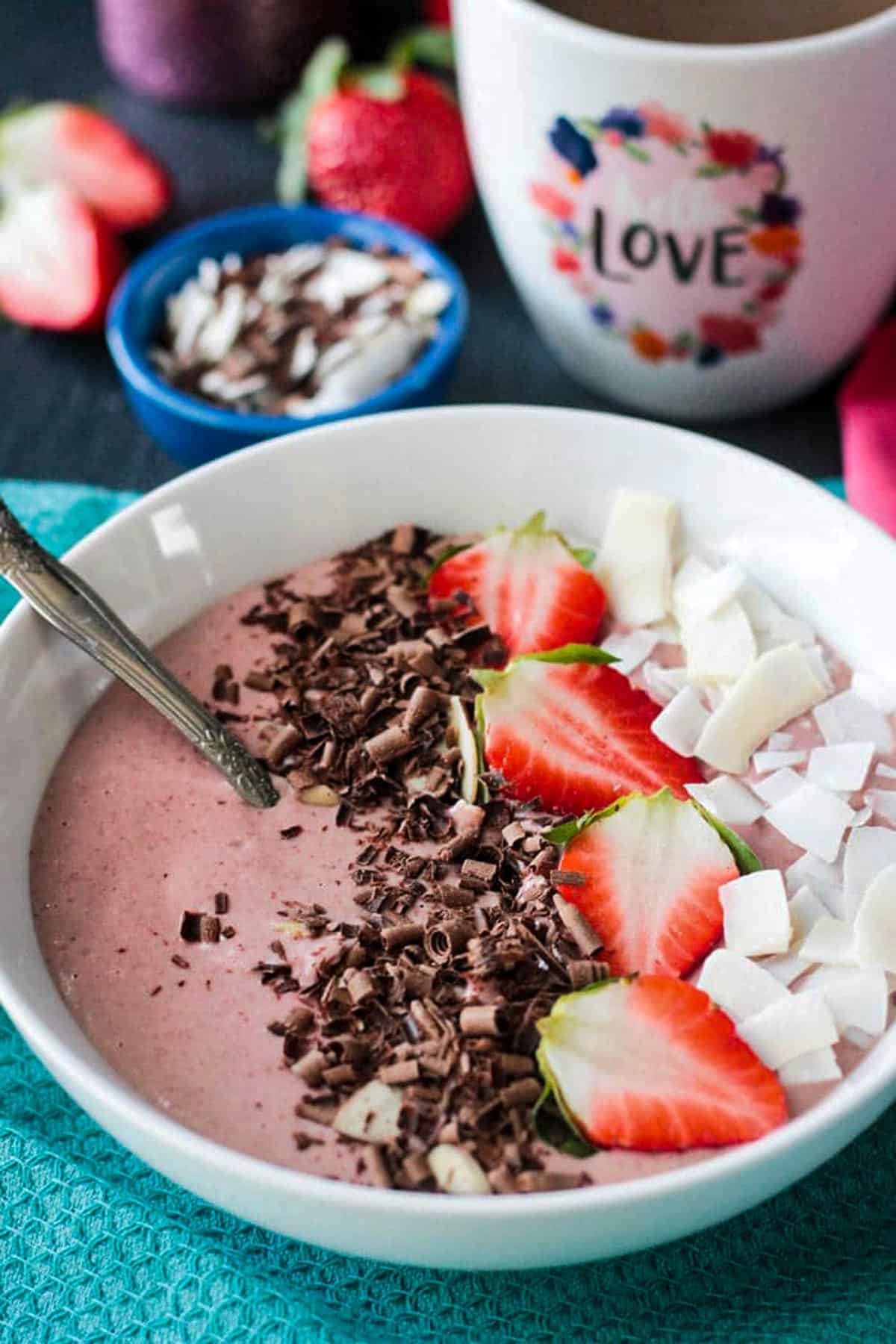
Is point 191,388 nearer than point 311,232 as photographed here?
Yes

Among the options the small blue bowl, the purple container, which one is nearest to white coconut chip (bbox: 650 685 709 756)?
the small blue bowl

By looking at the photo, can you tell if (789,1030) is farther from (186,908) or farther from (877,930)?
(186,908)

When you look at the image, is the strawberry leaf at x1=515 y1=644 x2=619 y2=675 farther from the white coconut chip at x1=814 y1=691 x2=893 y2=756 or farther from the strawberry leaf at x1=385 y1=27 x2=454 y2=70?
the strawberry leaf at x1=385 y1=27 x2=454 y2=70

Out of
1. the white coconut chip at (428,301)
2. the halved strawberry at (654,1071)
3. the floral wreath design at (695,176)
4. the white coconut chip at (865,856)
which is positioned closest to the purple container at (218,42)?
the white coconut chip at (428,301)

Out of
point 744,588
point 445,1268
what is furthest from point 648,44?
point 445,1268

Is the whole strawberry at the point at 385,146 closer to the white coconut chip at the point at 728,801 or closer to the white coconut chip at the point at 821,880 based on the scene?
the white coconut chip at the point at 728,801

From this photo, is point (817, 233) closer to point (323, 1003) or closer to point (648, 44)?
point (648, 44)
